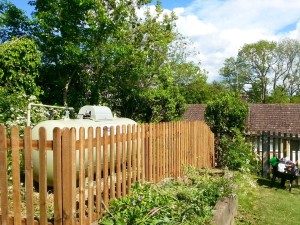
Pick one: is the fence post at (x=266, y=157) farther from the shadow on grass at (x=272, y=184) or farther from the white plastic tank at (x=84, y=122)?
the white plastic tank at (x=84, y=122)

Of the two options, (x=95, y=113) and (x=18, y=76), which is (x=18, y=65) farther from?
(x=95, y=113)

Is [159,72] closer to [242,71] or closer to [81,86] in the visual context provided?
[81,86]

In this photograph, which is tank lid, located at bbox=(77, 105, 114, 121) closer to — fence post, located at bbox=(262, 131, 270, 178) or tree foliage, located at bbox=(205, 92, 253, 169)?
tree foliage, located at bbox=(205, 92, 253, 169)

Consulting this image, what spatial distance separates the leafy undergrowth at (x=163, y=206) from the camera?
413cm

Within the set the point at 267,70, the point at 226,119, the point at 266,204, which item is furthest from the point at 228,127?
the point at 267,70

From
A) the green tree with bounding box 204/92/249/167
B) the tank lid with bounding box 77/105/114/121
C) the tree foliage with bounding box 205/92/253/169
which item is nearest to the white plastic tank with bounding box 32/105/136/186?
the tank lid with bounding box 77/105/114/121

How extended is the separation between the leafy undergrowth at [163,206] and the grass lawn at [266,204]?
1.18 m

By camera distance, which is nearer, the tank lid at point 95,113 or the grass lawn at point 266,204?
the grass lawn at point 266,204

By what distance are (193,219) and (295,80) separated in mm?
53041

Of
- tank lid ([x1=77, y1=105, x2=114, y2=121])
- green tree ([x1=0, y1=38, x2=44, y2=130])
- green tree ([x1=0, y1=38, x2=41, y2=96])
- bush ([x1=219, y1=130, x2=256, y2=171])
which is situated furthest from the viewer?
bush ([x1=219, y1=130, x2=256, y2=171])

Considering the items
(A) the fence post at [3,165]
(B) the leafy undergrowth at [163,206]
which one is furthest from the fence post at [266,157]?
(A) the fence post at [3,165]

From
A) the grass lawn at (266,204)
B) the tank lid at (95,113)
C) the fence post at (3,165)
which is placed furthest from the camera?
the tank lid at (95,113)

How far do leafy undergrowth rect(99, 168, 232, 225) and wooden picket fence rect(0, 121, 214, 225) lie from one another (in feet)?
0.87

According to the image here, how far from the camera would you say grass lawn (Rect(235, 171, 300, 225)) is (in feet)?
21.2
